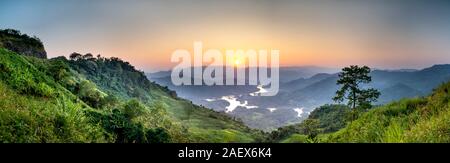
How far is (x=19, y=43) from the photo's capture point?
11738 cm

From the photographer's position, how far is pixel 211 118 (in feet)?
600

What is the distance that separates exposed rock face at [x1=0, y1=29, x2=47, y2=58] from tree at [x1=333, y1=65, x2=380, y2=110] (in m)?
88.1

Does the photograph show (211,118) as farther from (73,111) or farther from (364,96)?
(73,111)

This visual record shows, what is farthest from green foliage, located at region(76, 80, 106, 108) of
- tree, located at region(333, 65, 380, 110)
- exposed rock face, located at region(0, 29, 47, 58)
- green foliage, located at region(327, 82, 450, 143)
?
exposed rock face, located at region(0, 29, 47, 58)

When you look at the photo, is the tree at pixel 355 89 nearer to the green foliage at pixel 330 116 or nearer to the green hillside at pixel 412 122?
the green hillside at pixel 412 122

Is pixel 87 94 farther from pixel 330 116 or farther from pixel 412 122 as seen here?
pixel 330 116

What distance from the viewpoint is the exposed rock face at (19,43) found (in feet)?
352

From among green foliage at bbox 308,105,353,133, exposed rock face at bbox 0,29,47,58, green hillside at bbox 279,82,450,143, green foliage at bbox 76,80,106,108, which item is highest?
exposed rock face at bbox 0,29,47,58

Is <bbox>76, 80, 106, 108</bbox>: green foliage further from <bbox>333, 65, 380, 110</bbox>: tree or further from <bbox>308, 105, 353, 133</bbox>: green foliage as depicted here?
<bbox>308, 105, 353, 133</bbox>: green foliage

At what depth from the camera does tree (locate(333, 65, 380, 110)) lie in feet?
145

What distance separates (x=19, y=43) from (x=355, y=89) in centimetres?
10688

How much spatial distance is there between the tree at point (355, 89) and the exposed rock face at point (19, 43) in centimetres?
8814
